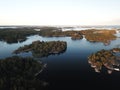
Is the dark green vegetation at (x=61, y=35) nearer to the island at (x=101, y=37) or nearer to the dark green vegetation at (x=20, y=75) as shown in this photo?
the island at (x=101, y=37)

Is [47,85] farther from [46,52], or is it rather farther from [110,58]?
[46,52]

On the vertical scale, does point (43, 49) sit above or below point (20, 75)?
below

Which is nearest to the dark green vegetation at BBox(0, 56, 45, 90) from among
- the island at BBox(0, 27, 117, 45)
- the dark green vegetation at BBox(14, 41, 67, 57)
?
the dark green vegetation at BBox(14, 41, 67, 57)

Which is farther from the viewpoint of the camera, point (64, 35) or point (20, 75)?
point (64, 35)

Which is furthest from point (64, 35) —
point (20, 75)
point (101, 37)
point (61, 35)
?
point (20, 75)

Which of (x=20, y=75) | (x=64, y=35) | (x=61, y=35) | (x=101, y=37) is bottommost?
(x=64, y=35)

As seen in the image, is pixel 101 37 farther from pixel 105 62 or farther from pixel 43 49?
pixel 105 62

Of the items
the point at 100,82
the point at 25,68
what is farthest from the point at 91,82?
the point at 25,68

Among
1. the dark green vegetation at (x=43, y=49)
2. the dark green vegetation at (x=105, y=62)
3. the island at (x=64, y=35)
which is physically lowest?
the island at (x=64, y=35)

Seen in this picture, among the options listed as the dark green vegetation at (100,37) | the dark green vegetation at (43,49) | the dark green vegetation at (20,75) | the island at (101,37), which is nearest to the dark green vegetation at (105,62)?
the dark green vegetation at (20,75)
